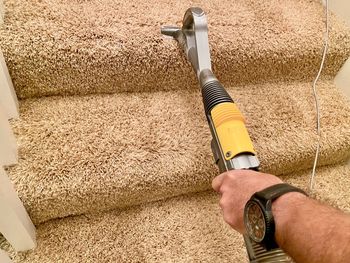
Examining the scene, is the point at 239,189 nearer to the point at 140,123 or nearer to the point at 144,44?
the point at 140,123

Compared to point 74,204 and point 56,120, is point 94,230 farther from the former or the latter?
point 56,120

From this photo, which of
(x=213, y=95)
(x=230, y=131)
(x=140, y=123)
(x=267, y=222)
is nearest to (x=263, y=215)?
(x=267, y=222)

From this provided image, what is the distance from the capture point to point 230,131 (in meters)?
0.60

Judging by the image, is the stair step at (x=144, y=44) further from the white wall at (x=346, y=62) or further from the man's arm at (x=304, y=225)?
the man's arm at (x=304, y=225)

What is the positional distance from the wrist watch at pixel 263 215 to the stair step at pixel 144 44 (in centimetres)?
47

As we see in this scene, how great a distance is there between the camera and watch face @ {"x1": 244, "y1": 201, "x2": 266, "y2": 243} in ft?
1.48

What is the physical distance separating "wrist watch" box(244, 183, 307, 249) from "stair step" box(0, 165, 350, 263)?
0.97ft

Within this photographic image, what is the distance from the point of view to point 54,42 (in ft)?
2.31

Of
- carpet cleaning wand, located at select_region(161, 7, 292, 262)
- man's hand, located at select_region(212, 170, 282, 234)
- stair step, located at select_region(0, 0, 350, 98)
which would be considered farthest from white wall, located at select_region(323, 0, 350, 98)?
man's hand, located at select_region(212, 170, 282, 234)

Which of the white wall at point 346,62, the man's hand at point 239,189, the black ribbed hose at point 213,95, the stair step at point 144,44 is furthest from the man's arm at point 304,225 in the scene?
the white wall at point 346,62

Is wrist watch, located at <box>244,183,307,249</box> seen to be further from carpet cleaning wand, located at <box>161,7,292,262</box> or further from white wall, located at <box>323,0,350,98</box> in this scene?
white wall, located at <box>323,0,350,98</box>

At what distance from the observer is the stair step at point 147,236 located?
0.68 metres

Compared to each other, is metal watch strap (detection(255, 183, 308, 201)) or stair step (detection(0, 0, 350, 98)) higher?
stair step (detection(0, 0, 350, 98))

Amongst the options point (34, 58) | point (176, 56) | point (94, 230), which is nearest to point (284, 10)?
point (176, 56)
